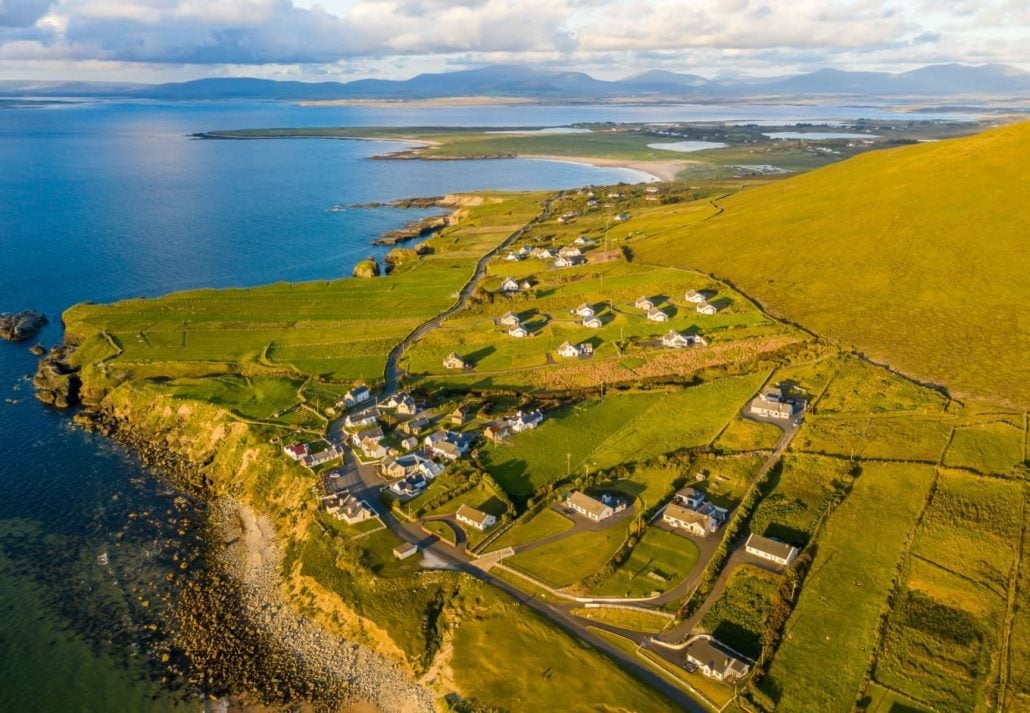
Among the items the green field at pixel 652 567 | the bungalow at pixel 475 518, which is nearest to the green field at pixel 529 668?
the green field at pixel 652 567

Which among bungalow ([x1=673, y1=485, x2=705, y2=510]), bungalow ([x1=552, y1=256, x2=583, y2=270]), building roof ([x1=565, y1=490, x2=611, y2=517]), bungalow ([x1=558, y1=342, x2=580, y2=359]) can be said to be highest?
bungalow ([x1=552, y1=256, x2=583, y2=270])

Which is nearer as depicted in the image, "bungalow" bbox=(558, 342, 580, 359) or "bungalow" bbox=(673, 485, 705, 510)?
"bungalow" bbox=(673, 485, 705, 510)

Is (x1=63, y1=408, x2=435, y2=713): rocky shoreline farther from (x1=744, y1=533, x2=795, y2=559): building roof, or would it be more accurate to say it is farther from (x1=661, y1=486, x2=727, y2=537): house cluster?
(x1=744, y1=533, x2=795, y2=559): building roof

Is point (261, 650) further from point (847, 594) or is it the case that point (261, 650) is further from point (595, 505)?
point (847, 594)

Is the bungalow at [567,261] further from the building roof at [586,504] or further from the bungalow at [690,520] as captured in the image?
the bungalow at [690,520]

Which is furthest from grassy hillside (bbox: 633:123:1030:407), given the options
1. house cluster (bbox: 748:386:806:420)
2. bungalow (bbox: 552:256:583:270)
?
house cluster (bbox: 748:386:806:420)

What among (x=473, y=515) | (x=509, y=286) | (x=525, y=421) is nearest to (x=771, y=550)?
(x=473, y=515)

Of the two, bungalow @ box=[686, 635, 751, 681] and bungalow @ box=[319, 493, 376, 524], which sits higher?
bungalow @ box=[686, 635, 751, 681]

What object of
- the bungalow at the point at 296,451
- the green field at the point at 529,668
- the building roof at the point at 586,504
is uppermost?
the building roof at the point at 586,504
